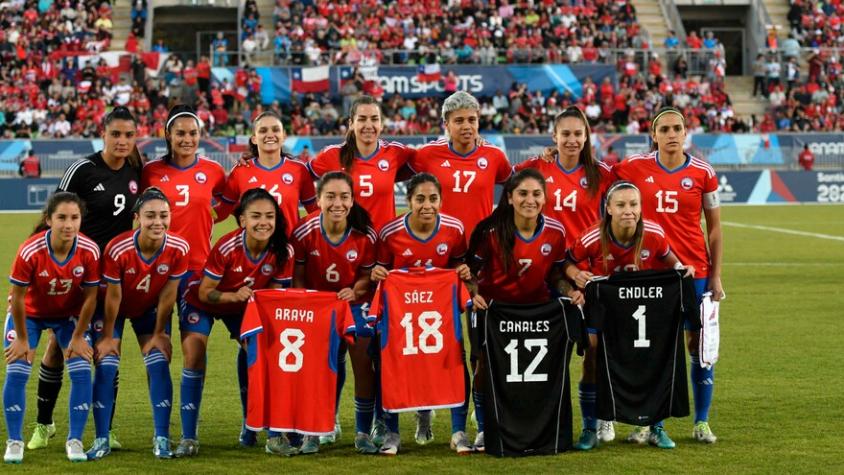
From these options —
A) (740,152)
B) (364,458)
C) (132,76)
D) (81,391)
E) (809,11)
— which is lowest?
(364,458)

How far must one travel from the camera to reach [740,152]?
32.3 metres

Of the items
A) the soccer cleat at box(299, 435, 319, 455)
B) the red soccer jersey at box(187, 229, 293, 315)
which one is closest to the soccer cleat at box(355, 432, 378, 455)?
the soccer cleat at box(299, 435, 319, 455)

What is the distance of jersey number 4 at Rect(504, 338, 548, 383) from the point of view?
6879 mm

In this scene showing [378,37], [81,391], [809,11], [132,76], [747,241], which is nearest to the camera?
[81,391]

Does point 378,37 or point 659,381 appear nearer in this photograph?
point 659,381

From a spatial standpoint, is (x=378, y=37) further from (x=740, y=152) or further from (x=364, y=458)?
(x=364, y=458)

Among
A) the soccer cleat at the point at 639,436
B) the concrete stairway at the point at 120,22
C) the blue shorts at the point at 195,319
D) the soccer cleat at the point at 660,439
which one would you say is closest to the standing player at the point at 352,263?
the blue shorts at the point at 195,319

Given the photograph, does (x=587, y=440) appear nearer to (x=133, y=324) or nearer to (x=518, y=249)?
(x=518, y=249)

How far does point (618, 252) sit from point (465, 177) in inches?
51.3

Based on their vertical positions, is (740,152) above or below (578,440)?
above

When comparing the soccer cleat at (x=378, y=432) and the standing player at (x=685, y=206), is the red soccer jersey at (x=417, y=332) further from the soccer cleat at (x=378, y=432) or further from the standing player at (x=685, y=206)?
the standing player at (x=685, y=206)

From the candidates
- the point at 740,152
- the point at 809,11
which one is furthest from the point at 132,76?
the point at 809,11

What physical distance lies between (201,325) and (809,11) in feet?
126

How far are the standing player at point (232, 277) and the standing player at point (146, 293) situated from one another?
0.41 feet
